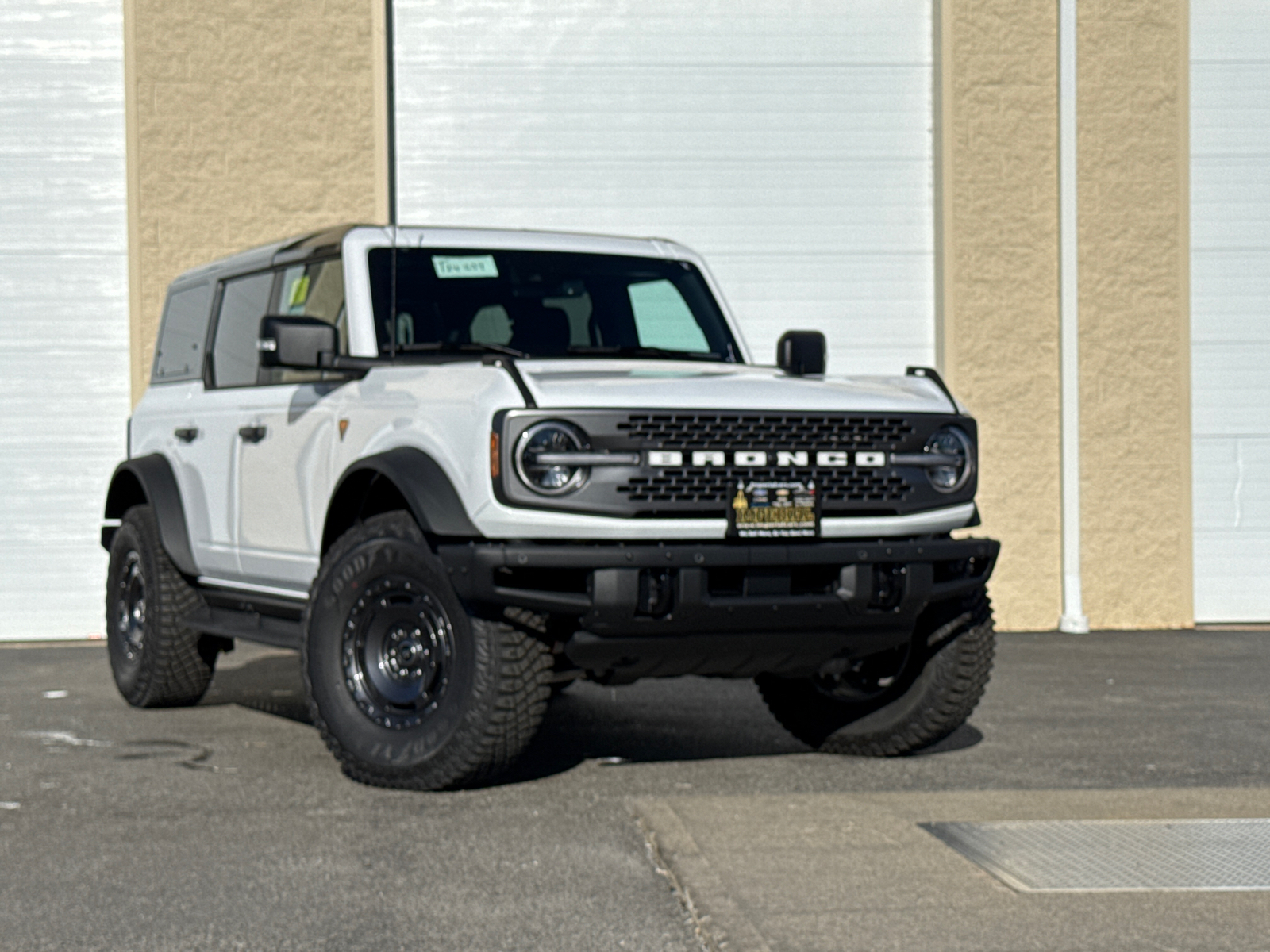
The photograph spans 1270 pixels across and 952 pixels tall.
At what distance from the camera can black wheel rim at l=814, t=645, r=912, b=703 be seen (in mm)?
6898

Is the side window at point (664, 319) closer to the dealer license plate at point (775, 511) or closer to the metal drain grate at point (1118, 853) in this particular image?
the dealer license plate at point (775, 511)

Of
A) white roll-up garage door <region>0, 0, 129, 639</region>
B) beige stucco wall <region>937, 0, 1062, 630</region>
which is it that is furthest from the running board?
beige stucco wall <region>937, 0, 1062, 630</region>

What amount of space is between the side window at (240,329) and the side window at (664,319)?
163 centimetres

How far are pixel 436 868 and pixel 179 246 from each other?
344 inches

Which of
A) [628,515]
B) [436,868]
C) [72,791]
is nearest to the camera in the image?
[436,868]

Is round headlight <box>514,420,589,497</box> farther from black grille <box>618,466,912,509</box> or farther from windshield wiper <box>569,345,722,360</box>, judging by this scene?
windshield wiper <box>569,345,722,360</box>

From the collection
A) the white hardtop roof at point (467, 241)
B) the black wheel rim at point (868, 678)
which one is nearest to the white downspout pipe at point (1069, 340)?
the white hardtop roof at point (467, 241)

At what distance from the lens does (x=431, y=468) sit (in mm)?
6035

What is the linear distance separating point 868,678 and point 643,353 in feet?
5.08

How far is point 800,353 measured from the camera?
22.9 feet

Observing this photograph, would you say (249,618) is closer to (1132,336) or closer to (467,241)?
(467,241)

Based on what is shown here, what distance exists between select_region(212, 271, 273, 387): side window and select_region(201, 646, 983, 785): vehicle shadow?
1529mm

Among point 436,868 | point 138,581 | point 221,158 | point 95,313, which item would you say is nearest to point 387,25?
point 221,158

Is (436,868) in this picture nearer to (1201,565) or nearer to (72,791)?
(72,791)
